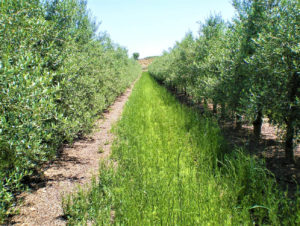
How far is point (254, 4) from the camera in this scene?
7.07m

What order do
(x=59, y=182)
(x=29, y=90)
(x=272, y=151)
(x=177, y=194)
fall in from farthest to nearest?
(x=272, y=151) → (x=59, y=182) → (x=29, y=90) → (x=177, y=194)

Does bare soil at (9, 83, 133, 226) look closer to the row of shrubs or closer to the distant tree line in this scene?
the row of shrubs

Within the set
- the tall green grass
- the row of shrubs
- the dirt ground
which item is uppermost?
the row of shrubs

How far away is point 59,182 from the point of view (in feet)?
16.6

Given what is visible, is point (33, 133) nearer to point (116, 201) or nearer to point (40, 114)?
point (40, 114)

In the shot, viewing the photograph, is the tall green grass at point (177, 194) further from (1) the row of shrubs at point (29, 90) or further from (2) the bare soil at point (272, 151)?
(1) the row of shrubs at point (29, 90)

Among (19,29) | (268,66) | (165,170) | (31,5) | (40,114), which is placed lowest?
(165,170)

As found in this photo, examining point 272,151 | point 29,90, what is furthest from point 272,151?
point 29,90

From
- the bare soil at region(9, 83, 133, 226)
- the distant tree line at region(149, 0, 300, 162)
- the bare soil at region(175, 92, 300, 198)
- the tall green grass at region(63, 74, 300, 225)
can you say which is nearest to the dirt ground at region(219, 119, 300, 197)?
the bare soil at region(175, 92, 300, 198)

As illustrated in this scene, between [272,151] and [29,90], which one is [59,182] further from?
[272,151]

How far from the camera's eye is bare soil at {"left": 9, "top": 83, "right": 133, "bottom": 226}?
12.4ft

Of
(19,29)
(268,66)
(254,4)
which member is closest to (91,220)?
(19,29)

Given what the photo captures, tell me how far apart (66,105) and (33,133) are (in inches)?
96.7

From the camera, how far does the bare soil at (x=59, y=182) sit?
3.78 meters
